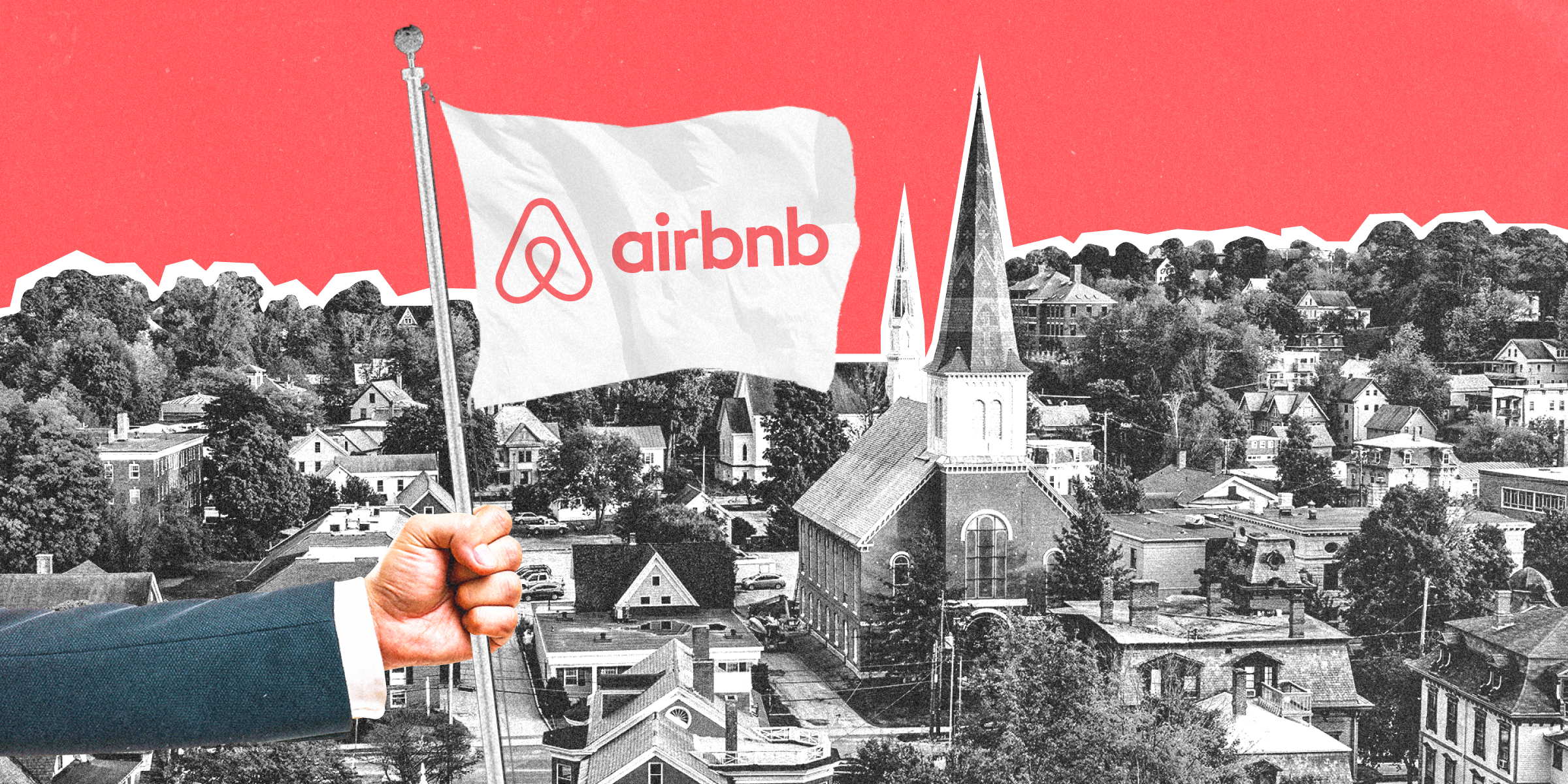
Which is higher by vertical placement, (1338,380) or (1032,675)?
(1338,380)

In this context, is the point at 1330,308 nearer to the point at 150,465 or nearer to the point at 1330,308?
the point at 1330,308

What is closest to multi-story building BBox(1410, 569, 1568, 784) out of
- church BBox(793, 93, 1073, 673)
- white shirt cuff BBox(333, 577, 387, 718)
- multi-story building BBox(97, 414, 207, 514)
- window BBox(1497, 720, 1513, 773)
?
window BBox(1497, 720, 1513, 773)

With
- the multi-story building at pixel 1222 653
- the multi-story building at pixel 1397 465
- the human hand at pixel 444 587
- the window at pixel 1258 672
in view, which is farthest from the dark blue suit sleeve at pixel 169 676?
the multi-story building at pixel 1397 465

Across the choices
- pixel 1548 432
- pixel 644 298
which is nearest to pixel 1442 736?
pixel 1548 432

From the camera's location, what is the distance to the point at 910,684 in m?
6.41

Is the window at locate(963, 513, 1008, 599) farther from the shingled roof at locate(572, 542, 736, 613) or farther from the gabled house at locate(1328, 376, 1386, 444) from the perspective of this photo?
the gabled house at locate(1328, 376, 1386, 444)

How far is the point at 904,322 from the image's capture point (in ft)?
19.2

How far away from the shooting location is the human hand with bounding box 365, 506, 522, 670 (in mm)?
1542

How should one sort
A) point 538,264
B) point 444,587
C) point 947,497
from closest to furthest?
point 444,587 → point 538,264 → point 947,497

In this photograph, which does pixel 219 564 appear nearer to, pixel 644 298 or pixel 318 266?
pixel 318 266

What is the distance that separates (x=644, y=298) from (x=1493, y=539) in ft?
16.5

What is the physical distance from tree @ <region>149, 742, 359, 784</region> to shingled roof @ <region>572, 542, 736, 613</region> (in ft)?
3.61

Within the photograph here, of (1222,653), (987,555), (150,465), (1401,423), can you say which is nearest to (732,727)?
(987,555)

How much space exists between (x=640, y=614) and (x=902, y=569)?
1236mm
